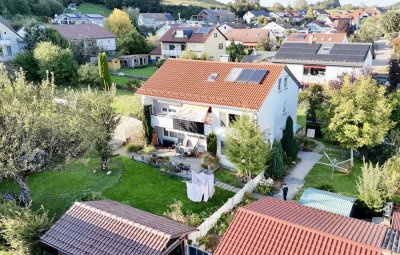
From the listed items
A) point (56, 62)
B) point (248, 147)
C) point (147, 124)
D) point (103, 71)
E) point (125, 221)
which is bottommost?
point (147, 124)

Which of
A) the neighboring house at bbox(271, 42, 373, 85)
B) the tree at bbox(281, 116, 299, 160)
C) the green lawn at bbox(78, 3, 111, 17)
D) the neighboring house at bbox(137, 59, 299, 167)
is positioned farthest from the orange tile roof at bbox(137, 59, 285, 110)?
the green lawn at bbox(78, 3, 111, 17)

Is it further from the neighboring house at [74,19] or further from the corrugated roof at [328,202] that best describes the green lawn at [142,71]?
the corrugated roof at [328,202]

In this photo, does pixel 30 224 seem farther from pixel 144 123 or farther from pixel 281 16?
pixel 281 16

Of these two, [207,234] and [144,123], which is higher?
[144,123]

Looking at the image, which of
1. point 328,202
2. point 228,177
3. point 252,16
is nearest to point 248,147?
point 228,177

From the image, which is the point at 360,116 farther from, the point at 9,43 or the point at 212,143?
the point at 9,43

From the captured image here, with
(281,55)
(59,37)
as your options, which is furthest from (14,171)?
(59,37)
